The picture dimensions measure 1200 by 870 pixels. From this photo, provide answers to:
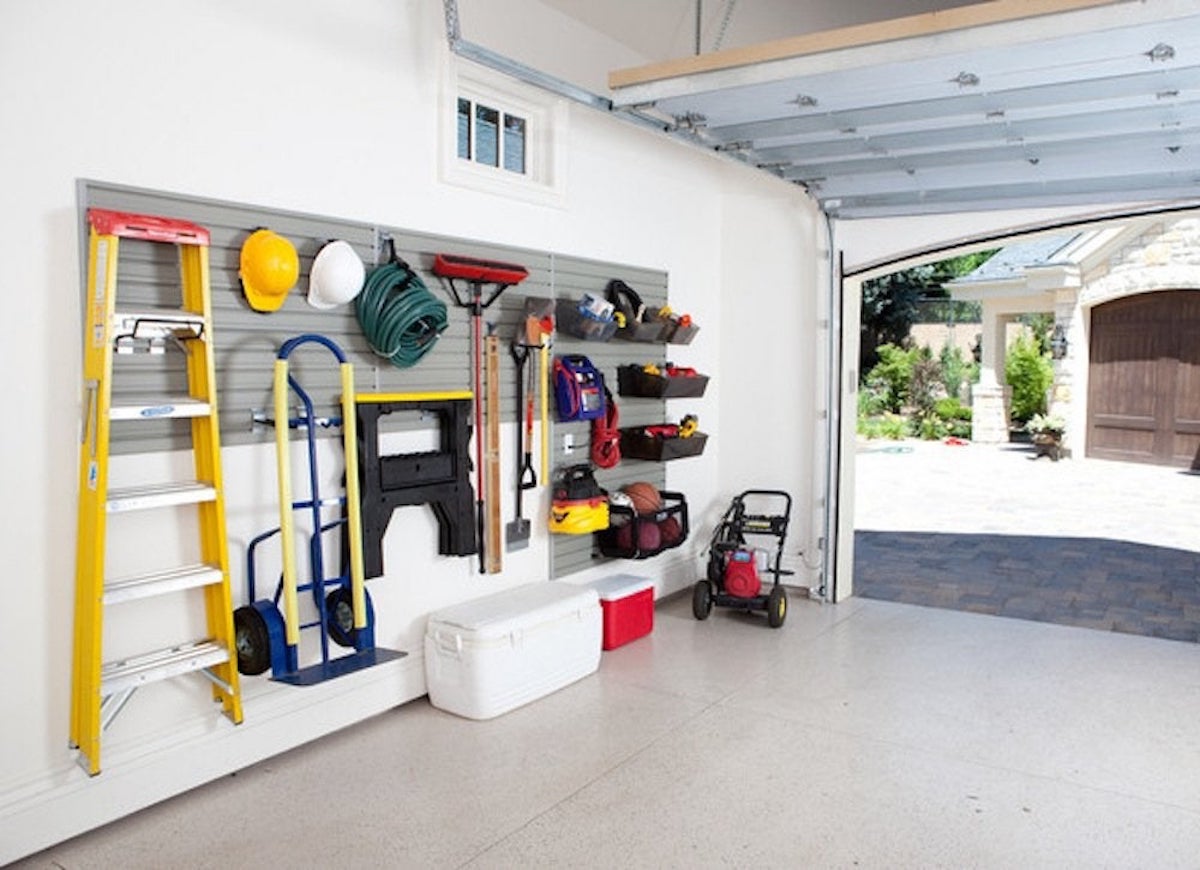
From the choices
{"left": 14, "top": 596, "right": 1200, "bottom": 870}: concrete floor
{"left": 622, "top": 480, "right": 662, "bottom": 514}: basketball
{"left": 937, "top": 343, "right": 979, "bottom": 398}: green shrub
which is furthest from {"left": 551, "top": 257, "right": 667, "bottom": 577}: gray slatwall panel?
{"left": 937, "top": 343, "right": 979, "bottom": 398}: green shrub

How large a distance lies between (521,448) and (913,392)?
50.8 ft

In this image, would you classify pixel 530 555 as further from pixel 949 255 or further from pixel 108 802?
pixel 949 255

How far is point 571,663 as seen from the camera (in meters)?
4.55

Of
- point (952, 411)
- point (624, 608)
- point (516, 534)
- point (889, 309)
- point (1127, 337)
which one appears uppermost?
point (889, 309)

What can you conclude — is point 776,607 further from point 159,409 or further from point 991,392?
point 991,392

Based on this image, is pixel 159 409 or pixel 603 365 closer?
pixel 159 409

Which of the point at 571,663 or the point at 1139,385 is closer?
the point at 571,663

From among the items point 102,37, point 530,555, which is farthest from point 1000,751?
point 102,37

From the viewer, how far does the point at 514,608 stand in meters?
4.38

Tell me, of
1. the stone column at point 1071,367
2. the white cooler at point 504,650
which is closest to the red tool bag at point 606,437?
the white cooler at point 504,650

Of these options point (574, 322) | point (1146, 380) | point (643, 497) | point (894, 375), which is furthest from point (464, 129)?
point (894, 375)

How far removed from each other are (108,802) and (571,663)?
6.76 feet

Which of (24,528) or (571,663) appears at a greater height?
(24,528)

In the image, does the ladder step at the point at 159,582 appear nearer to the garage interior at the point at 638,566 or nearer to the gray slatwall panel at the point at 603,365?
the garage interior at the point at 638,566
